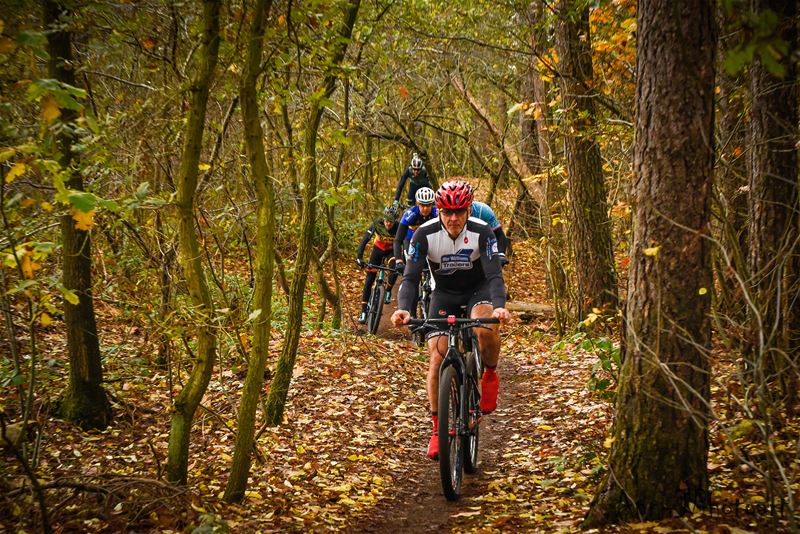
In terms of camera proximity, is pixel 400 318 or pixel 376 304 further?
pixel 376 304

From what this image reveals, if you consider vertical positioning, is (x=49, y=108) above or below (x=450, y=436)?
above

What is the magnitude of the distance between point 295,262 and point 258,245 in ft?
6.60

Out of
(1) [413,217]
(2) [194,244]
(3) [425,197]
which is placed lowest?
(2) [194,244]

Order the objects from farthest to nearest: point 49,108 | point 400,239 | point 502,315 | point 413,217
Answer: point 413,217 < point 400,239 < point 502,315 < point 49,108

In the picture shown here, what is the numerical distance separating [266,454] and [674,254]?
14.1ft

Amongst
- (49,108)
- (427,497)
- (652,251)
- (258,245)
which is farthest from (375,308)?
(49,108)

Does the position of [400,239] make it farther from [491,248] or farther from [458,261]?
[491,248]

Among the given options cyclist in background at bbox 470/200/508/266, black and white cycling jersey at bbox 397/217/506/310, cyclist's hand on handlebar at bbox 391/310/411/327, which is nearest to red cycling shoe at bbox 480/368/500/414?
black and white cycling jersey at bbox 397/217/506/310

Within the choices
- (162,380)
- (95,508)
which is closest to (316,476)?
(95,508)

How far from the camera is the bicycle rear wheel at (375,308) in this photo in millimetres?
11773

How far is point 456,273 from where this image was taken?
633cm

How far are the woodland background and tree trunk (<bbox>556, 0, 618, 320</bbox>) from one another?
0.03 m

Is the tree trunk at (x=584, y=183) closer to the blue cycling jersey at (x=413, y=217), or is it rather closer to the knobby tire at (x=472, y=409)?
the blue cycling jersey at (x=413, y=217)

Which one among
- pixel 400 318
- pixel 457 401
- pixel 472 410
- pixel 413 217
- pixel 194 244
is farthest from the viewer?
pixel 413 217
